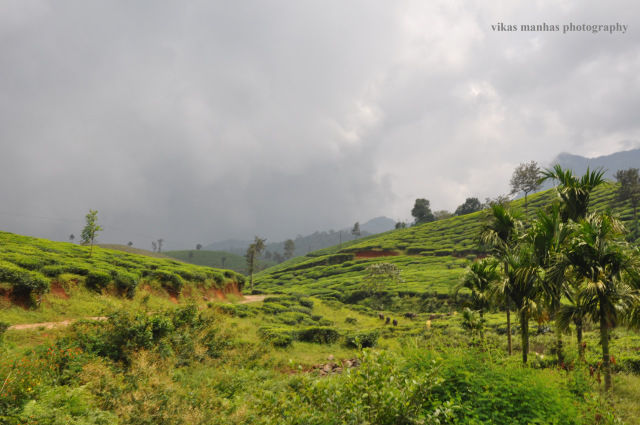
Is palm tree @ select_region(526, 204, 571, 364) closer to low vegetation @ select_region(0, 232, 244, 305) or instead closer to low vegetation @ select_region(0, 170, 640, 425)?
low vegetation @ select_region(0, 170, 640, 425)

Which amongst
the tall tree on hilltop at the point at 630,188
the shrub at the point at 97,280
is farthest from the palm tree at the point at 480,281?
the tall tree on hilltop at the point at 630,188

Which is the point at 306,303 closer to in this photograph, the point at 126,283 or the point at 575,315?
the point at 126,283

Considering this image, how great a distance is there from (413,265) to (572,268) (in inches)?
2280

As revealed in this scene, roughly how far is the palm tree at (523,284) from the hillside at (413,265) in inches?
674

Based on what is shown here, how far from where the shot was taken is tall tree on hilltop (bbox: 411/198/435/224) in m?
134

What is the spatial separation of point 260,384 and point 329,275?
6607 centimetres

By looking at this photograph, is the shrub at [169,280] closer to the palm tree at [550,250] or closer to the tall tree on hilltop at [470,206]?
the palm tree at [550,250]

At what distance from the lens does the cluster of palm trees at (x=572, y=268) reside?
9.62 m

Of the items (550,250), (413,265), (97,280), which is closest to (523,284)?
(550,250)

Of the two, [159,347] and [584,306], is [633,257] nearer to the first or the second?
[584,306]

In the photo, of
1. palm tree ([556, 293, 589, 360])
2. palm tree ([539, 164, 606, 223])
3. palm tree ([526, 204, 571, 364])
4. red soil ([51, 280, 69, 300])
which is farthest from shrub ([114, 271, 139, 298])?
palm tree ([539, 164, 606, 223])

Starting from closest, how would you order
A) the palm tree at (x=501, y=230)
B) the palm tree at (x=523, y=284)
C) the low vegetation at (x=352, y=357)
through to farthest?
Answer: the low vegetation at (x=352, y=357) < the palm tree at (x=523, y=284) < the palm tree at (x=501, y=230)

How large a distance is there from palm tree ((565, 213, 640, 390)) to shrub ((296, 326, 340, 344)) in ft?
51.8

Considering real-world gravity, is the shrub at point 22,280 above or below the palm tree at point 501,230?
below
